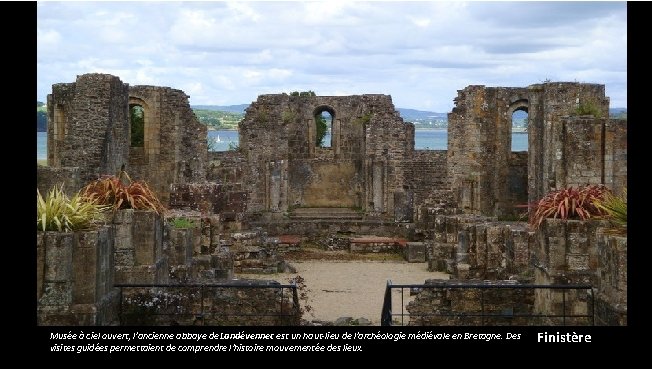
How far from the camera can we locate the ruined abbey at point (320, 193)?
9.93 meters

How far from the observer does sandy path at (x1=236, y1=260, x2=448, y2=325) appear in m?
16.3

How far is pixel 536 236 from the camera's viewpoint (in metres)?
11.9

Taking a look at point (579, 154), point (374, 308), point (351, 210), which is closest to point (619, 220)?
point (374, 308)

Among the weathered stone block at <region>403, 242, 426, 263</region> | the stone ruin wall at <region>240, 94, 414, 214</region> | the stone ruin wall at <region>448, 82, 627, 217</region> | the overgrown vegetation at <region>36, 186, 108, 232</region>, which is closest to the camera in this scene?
the overgrown vegetation at <region>36, 186, 108, 232</region>

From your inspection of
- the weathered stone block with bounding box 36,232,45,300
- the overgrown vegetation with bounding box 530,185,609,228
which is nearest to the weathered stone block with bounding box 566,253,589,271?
the overgrown vegetation with bounding box 530,185,609,228

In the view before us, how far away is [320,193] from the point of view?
33656 mm

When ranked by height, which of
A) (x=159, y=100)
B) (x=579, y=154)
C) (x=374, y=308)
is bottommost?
(x=374, y=308)

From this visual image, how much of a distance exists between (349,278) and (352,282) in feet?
2.36

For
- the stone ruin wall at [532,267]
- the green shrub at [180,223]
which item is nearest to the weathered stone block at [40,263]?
the stone ruin wall at [532,267]

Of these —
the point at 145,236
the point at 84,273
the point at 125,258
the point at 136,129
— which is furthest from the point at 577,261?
the point at 136,129

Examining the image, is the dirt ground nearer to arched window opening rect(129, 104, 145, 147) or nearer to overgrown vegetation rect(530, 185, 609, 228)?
overgrown vegetation rect(530, 185, 609, 228)

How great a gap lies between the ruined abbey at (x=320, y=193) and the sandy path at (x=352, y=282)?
0.82 metres

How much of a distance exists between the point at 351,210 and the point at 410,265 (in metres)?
9.33
